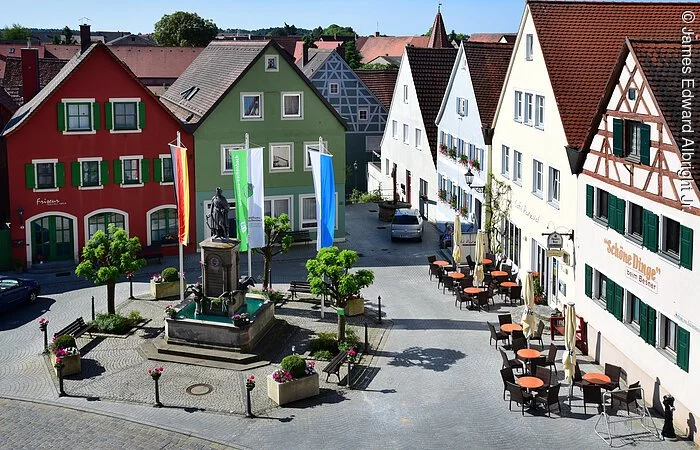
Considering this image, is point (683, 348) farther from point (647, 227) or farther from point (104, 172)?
point (104, 172)

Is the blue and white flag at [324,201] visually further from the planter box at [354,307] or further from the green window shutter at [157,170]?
the green window shutter at [157,170]

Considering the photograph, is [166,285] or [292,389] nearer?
[292,389]

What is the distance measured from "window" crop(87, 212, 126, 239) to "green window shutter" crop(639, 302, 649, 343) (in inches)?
1016

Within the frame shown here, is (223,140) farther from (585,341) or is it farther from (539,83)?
(585,341)

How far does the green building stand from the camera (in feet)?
141

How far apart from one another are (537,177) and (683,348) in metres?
14.1

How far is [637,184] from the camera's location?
79.6ft

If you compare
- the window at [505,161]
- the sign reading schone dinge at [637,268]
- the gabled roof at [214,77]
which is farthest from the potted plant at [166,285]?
the sign reading schone dinge at [637,268]

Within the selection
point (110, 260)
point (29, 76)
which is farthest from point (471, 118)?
point (29, 76)

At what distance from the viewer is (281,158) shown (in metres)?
44.3

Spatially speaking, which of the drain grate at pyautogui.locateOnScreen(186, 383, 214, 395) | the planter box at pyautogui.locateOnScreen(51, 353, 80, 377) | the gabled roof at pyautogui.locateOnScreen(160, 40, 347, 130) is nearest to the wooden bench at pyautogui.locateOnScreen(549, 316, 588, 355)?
the drain grate at pyautogui.locateOnScreen(186, 383, 214, 395)

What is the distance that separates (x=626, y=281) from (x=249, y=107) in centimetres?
2320

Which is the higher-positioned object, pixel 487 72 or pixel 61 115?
pixel 487 72

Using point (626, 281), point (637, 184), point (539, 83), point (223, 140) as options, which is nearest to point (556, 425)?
point (626, 281)
